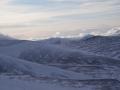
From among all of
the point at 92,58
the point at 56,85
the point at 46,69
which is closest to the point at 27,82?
the point at 56,85

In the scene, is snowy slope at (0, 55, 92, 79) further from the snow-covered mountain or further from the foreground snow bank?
the foreground snow bank

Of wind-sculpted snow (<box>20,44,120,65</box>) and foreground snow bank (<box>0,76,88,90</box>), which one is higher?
wind-sculpted snow (<box>20,44,120,65</box>)

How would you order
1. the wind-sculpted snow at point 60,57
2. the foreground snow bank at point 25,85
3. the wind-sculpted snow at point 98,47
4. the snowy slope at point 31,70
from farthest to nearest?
the wind-sculpted snow at point 98,47, the wind-sculpted snow at point 60,57, the snowy slope at point 31,70, the foreground snow bank at point 25,85

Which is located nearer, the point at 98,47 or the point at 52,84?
the point at 52,84

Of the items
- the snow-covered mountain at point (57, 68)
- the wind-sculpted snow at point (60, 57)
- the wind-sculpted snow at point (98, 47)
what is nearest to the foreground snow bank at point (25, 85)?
the snow-covered mountain at point (57, 68)

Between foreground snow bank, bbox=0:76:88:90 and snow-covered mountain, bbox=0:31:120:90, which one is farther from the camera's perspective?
snow-covered mountain, bbox=0:31:120:90

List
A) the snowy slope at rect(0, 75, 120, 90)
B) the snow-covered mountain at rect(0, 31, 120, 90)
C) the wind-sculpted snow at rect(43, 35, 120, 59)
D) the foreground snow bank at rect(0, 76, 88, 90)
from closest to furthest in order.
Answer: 1. the foreground snow bank at rect(0, 76, 88, 90)
2. the snowy slope at rect(0, 75, 120, 90)
3. the snow-covered mountain at rect(0, 31, 120, 90)
4. the wind-sculpted snow at rect(43, 35, 120, 59)

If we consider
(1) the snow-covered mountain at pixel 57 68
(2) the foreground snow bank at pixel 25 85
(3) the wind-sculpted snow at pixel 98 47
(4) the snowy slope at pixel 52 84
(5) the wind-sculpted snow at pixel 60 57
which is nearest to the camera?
(2) the foreground snow bank at pixel 25 85

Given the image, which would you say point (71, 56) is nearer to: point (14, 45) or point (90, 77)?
point (14, 45)

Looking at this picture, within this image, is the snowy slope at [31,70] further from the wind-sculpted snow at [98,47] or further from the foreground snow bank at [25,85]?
the wind-sculpted snow at [98,47]

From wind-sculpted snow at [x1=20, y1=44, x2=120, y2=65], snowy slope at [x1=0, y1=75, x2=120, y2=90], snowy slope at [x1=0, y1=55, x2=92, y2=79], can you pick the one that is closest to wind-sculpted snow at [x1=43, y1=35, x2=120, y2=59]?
wind-sculpted snow at [x1=20, y1=44, x2=120, y2=65]

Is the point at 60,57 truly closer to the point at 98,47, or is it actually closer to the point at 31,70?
the point at 31,70

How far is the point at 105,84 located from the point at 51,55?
10.6m

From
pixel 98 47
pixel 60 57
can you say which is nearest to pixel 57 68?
pixel 60 57
